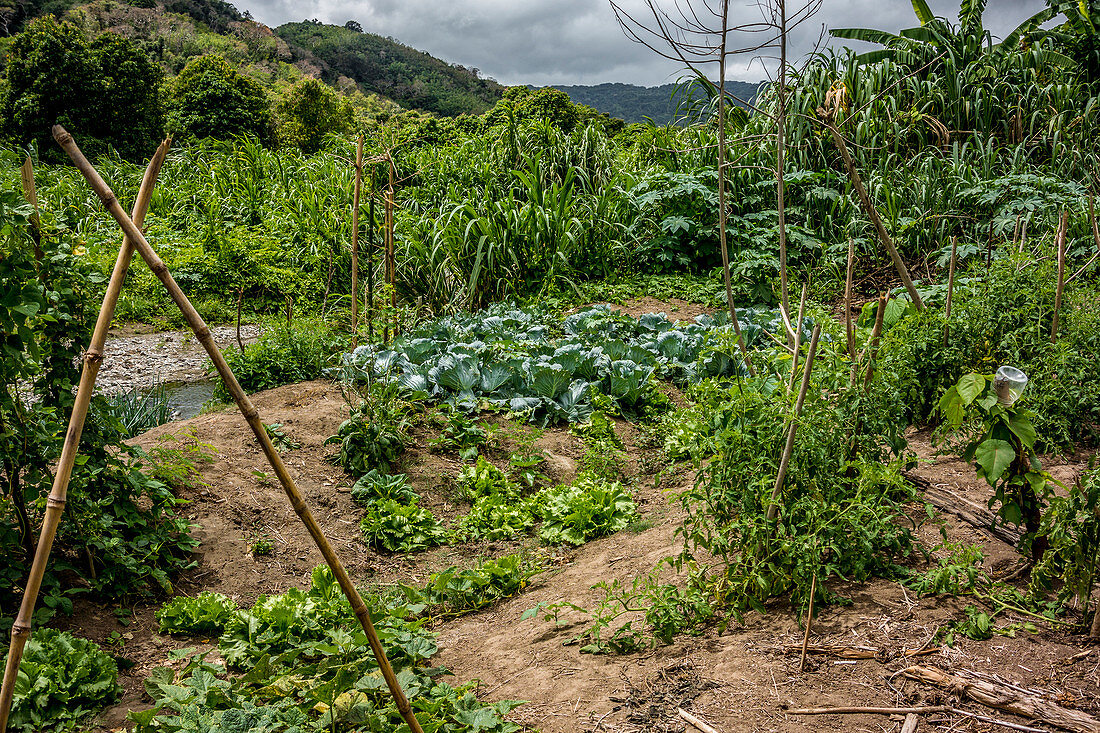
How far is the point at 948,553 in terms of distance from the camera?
88.4 inches

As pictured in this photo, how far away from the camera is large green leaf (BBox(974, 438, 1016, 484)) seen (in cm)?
182

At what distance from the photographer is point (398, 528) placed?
3588mm

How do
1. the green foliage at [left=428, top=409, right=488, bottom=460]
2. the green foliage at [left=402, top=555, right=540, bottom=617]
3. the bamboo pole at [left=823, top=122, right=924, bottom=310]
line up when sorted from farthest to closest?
the green foliage at [left=428, top=409, right=488, bottom=460]
the green foliage at [left=402, top=555, right=540, bottom=617]
the bamboo pole at [left=823, top=122, right=924, bottom=310]

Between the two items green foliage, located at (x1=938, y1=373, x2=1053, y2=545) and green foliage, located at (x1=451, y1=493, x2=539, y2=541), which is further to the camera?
green foliage, located at (x1=451, y1=493, x2=539, y2=541)

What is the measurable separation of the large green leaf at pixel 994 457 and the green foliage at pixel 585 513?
1.86 meters

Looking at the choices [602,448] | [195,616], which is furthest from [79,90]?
[195,616]

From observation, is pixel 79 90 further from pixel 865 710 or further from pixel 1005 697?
pixel 1005 697

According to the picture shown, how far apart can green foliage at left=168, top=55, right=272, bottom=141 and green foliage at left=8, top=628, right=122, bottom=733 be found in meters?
15.9

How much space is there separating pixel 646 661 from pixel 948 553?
3.61 feet

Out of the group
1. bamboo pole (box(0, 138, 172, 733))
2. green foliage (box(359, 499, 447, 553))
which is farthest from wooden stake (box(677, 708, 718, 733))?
green foliage (box(359, 499, 447, 553))

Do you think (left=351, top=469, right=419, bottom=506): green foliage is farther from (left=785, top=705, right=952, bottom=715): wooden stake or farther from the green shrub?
(left=785, top=705, right=952, bottom=715): wooden stake

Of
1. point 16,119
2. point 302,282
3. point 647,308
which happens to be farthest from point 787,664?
point 16,119

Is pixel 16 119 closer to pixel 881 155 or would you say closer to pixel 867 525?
pixel 881 155

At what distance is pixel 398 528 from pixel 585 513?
1.01m
